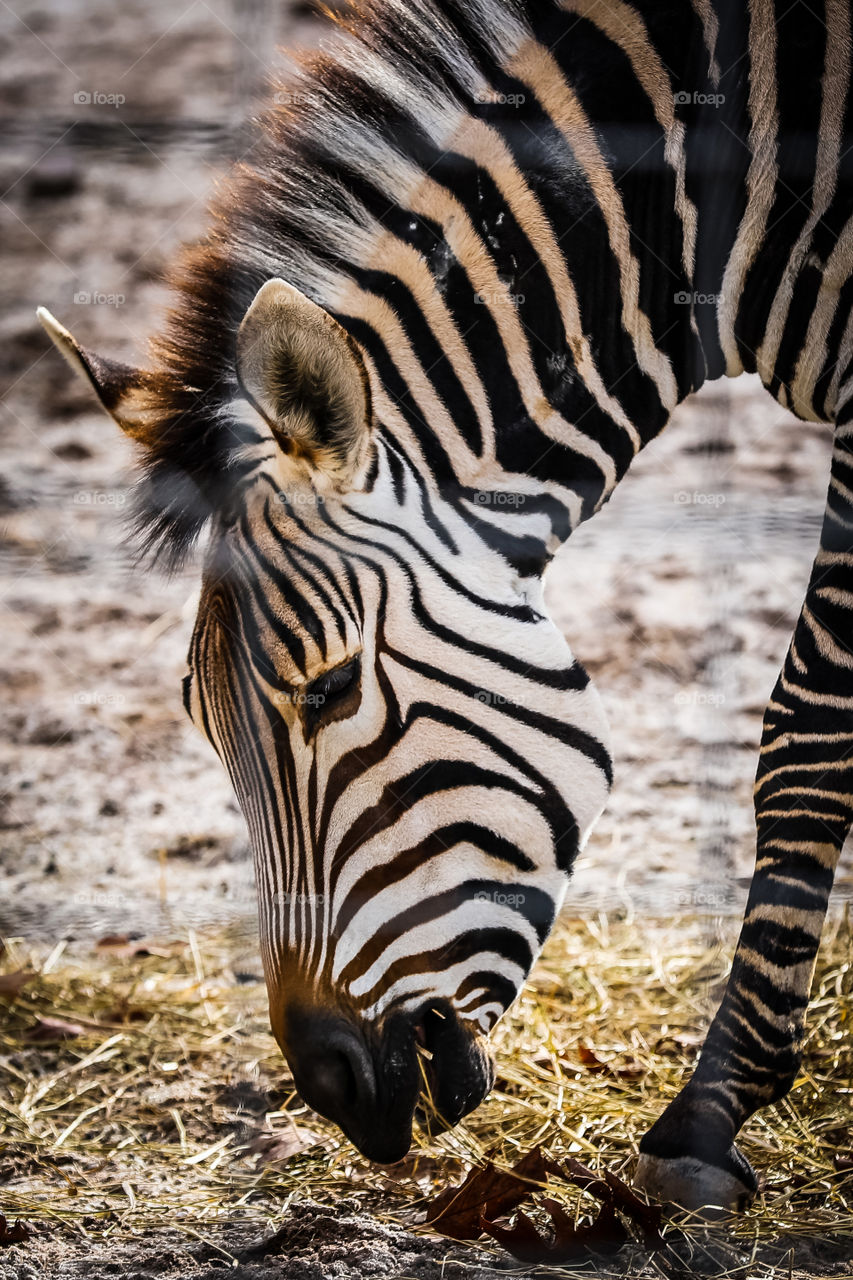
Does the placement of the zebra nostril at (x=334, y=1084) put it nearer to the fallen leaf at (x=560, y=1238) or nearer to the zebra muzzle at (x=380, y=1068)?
the zebra muzzle at (x=380, y=1068)

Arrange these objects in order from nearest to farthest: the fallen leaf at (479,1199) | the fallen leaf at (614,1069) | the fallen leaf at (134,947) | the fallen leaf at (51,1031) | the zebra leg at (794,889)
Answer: the fallen leaf at (479,1199), the zebra leg at (794,889), the fallen leaf at (614,1069), the fallen leaf at (51,1031), the fallen leaf at (134,947)

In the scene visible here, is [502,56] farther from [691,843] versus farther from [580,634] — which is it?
[580,634]

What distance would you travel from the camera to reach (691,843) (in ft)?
10.4

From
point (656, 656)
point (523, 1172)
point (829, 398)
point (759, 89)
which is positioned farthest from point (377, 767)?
point (656, 656)

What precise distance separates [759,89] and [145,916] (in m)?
2.40

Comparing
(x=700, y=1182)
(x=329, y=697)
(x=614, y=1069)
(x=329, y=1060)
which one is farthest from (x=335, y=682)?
(x=614, y=1069)

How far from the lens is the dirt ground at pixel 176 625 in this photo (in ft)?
6.76

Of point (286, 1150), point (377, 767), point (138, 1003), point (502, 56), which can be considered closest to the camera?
point (377, 767)

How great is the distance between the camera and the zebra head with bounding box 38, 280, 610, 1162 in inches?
63.2

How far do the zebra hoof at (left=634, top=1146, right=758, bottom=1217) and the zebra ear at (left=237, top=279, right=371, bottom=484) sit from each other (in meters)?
1.27

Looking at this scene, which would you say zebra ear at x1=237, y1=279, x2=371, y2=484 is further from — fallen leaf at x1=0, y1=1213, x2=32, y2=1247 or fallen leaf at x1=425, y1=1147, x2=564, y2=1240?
fallen leaf at x1=0, y1=1213, x2=32, y2=1247

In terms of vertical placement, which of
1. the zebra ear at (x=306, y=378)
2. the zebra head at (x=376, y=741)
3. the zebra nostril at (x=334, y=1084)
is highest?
the zebra ear at (x=306, y=378)

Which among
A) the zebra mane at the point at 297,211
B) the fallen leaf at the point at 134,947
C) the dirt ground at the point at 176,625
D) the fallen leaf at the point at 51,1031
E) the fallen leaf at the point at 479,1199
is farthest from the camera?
the fallen leaf at the point at 134,947

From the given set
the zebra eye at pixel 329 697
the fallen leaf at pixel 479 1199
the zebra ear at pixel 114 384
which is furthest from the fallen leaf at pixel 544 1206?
the zebra ear at pixel 114 384
